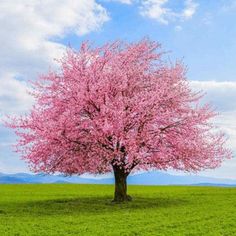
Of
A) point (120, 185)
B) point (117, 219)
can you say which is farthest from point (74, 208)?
point (117, 219)

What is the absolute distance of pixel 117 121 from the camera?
41656mm

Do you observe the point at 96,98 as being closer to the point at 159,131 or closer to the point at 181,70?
the point at 159,131

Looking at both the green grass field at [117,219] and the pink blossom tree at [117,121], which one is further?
the pink blossom tree at [117,121]

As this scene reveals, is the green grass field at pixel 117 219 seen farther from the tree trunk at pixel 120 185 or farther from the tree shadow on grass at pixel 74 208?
the tree trunk at pixel 120 185

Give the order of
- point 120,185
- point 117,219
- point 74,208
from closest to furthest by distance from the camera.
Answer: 1. point 117,219
2. point 74,208
3. point 120,185

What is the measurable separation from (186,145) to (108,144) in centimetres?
705

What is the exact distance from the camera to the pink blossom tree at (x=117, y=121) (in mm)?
42531

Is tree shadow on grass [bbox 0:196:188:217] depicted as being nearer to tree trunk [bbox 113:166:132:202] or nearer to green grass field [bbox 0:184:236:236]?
green grass field [bbox 0:184:236:236]

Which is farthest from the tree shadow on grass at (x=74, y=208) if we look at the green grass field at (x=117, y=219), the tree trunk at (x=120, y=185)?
the tree trunk at (x=120, y=185)

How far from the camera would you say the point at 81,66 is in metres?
46.8

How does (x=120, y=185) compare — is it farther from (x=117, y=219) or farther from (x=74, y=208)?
(x=117, y=219)

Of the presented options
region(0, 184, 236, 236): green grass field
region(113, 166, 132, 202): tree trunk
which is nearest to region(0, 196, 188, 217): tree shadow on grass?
region(0, 184, 236, 236): green grass field

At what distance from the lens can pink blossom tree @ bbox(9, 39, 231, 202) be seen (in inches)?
1674

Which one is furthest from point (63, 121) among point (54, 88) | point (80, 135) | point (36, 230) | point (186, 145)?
point (36, 230)
